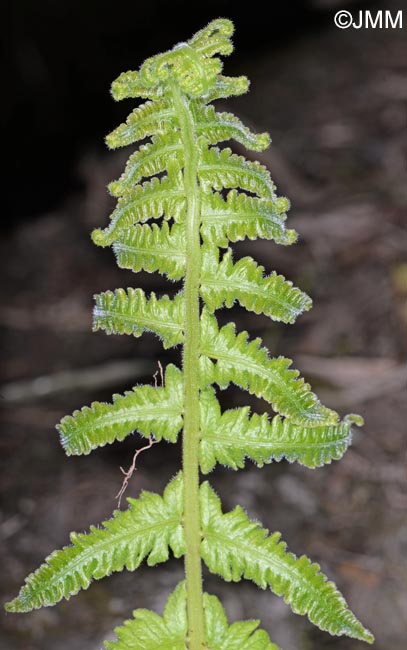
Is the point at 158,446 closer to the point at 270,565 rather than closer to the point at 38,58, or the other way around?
the point at 270,565

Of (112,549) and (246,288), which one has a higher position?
(246,288)

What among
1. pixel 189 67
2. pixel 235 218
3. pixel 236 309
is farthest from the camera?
pixel 236 309

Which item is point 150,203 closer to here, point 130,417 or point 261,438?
point 130,417

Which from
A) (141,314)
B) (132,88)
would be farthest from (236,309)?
(132,88)

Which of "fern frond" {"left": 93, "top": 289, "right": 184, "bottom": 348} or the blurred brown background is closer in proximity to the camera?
"fern frond" {"left": 93, "top": 289, "right": 184, "bottom": 348}

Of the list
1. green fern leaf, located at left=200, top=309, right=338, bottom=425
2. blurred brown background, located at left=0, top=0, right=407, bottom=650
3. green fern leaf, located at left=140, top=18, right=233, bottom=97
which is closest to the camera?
green fern leaf, located at left=140, top=18, right=233, bottom=97

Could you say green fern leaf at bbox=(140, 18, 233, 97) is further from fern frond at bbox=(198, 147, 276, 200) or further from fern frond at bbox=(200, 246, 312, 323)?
fern frond at bbox=(200, 246, 312, 323)

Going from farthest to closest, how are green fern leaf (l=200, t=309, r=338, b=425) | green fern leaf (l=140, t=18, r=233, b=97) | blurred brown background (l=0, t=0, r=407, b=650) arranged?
blurred brown background (l=0, t=0, r=407, b=650) < green fern leaf (l=200, t=309, r=338, b=425) < green fern leaf (l=140, t=18, r=233, b=97)

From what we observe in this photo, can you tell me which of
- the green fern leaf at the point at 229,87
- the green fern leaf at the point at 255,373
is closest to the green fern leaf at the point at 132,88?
the green fern leaf at the point at 229,87

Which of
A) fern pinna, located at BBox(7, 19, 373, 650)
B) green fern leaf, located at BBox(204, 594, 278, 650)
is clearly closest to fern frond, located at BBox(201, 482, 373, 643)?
fern pinna, located at BBox(7, 19, 373, 650)
